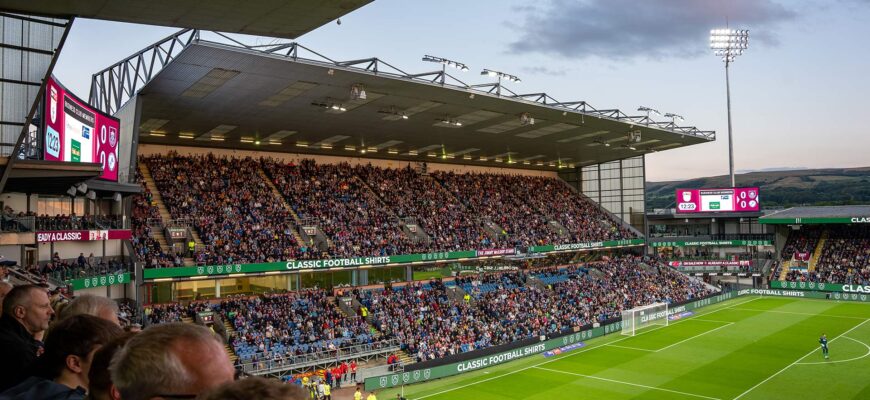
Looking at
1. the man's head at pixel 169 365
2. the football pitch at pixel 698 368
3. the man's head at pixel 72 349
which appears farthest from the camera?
the football pitch at pixel 698 368

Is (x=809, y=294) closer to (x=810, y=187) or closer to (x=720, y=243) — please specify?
(x=720, y=243)

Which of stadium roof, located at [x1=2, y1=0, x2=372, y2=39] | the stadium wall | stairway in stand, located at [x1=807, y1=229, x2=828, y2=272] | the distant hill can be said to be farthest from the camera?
the distant hill

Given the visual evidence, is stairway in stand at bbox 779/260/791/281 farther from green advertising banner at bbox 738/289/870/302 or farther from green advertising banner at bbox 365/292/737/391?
green advertising banner at bbox 365/292/737/391

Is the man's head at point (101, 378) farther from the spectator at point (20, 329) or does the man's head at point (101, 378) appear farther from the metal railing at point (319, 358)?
the metal railing at point (319, 358)

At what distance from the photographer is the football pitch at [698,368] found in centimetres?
2942

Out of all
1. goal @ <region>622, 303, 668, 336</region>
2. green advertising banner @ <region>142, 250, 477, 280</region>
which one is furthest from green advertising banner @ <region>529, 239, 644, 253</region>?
goal @ <region>622, 303, 668, 336</region>

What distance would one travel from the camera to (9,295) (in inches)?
200

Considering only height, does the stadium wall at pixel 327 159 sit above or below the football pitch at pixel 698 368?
above

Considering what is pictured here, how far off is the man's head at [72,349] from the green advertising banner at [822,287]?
214 ft

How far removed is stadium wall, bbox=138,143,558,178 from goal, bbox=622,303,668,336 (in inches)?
892

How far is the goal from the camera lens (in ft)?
144

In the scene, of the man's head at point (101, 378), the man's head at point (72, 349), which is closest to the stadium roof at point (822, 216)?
the man's head at point (72, 349)

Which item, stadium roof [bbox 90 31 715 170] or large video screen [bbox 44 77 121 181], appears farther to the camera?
stadium roof [bbox 90 31 715 170]

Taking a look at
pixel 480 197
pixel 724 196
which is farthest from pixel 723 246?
pixel 480 197
